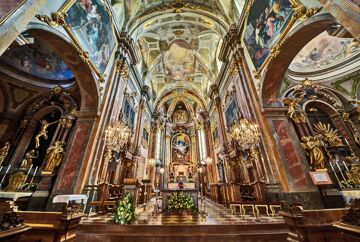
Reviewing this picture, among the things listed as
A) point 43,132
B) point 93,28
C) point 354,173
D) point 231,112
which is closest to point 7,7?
point 93,28

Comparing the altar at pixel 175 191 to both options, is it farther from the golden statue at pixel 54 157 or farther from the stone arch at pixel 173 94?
the stone arch at pixel 173 94

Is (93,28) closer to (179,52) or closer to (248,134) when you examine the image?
(248,134)

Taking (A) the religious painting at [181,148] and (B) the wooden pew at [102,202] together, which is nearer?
(B) the wooden pew at [102,202]

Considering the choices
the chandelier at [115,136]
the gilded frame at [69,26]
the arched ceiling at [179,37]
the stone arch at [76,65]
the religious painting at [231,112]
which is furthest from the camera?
the arched ceiling at [179,37]

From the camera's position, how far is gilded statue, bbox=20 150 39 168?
762 cm

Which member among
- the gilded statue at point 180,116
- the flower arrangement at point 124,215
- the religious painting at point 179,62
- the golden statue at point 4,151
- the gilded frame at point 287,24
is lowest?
the flower arrangement at point 124,215

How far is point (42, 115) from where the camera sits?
29.9 ft

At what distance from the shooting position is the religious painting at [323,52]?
839cm

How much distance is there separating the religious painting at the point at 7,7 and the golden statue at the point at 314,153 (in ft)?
35.4

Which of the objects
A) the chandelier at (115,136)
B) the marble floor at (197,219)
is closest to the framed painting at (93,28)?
the chandelier at (115,136)

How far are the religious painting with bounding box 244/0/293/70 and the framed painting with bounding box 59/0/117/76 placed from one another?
819 cm

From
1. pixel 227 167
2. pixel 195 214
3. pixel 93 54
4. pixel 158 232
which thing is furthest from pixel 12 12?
pixel 227 167

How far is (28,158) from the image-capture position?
7.82 metres

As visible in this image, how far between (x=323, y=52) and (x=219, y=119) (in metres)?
7.93
